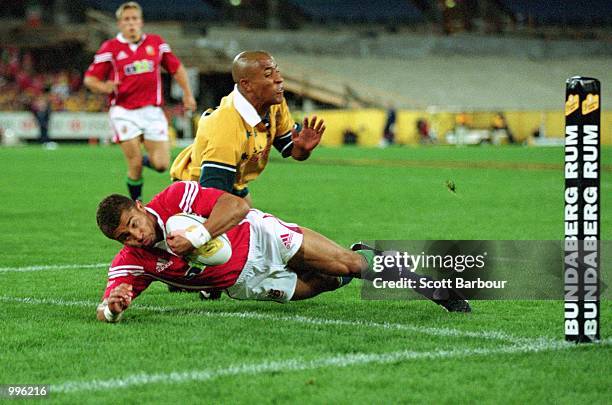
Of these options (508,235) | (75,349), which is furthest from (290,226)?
(508,235)

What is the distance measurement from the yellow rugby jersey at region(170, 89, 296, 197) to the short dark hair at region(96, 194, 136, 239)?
28.8 inches

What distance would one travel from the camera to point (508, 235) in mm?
10898

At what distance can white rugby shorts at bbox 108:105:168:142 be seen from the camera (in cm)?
1207

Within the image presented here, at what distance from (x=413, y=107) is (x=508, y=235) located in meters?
43.6

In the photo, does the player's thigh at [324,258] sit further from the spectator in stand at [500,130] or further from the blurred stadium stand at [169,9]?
the blurred stadium stand at [169,9]

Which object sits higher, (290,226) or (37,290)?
(290,226)

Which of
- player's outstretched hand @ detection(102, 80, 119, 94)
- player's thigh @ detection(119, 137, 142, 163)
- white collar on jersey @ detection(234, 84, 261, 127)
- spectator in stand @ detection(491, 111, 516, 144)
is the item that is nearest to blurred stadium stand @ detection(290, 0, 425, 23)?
spectator in stand @ detection(491, 111, 516, 144)

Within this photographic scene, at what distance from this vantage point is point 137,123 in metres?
12.1

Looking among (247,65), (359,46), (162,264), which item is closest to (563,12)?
(359,46)

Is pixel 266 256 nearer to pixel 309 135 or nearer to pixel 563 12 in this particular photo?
pixel 309 135

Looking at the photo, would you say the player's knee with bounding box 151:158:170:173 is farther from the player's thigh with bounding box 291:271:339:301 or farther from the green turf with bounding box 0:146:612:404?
the player's thigh with bounding box 291:271:339:301

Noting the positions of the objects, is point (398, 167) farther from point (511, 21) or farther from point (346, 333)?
point (511, 21)

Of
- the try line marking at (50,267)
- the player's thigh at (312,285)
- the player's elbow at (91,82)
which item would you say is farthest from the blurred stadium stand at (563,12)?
the player's thigh at (312,285)

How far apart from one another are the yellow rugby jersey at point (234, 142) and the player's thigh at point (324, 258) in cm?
62
